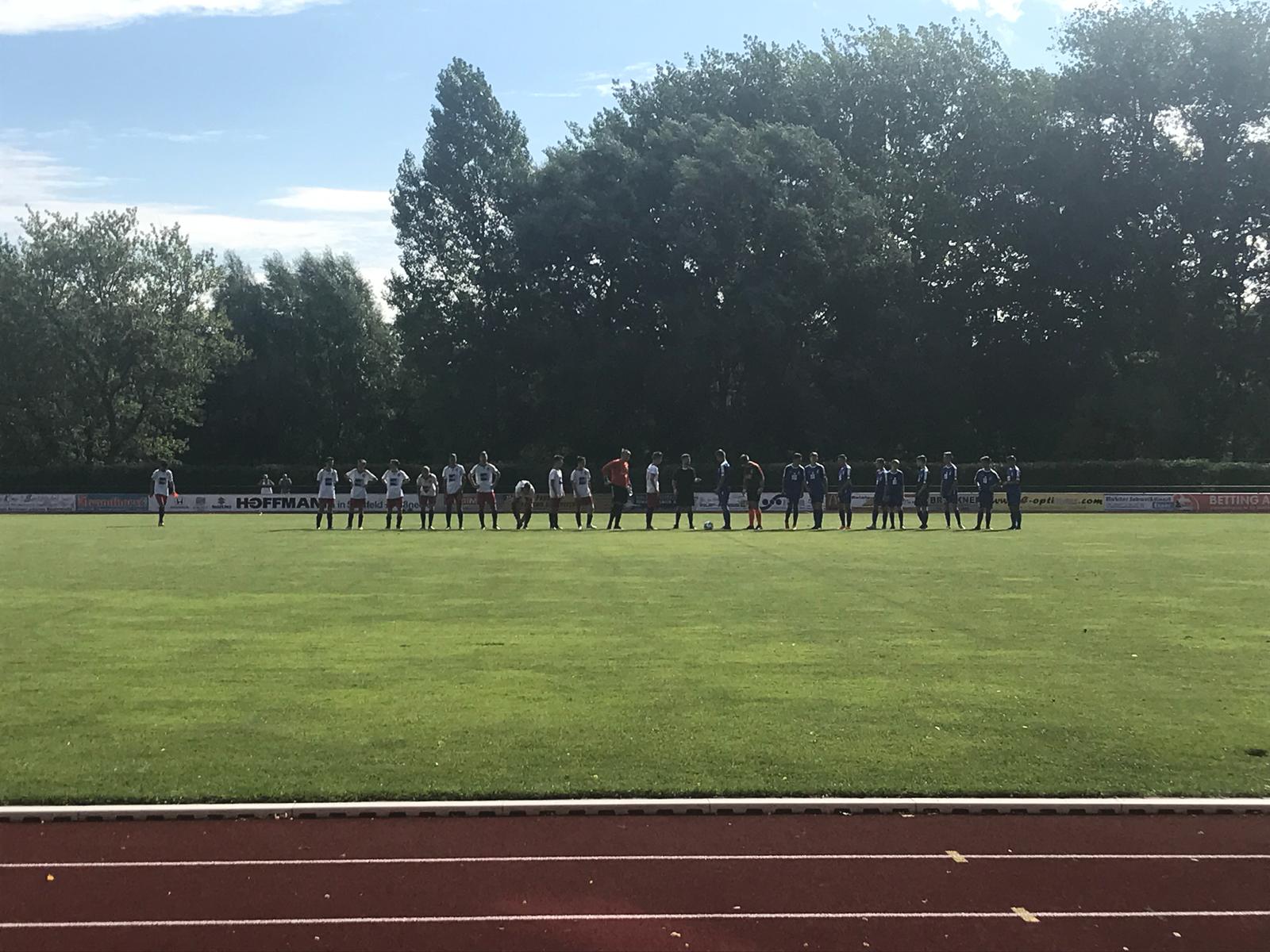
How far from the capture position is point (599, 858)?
621 centimetres

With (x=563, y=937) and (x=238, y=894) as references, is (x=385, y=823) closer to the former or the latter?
(x=238, y=894)

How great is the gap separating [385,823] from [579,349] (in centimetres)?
5634

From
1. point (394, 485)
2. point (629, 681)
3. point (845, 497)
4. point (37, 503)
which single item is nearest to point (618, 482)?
point (394, 485)


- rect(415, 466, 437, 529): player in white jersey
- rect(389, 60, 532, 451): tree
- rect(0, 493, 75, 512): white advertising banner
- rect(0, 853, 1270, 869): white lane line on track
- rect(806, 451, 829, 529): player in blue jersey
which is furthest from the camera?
rect(389, 60, 532, 451): tree

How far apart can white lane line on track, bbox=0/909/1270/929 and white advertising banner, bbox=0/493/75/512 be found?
181 ft

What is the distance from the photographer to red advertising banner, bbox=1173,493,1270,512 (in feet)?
163

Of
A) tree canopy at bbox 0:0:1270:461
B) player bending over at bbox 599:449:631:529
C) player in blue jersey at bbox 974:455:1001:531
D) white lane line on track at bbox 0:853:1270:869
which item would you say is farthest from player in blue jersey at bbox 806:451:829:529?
white lane line on track at bbox 0:853:1270:869

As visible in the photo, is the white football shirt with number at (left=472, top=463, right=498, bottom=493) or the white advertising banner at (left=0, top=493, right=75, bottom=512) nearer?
the white football shirt with number at (left=472, top=463, right=498, bottom=493)

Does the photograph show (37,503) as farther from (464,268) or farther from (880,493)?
(880,493)

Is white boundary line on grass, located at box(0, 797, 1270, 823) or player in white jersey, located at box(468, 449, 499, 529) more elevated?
player in white jersey, located at box(468, 449, 499, 529)

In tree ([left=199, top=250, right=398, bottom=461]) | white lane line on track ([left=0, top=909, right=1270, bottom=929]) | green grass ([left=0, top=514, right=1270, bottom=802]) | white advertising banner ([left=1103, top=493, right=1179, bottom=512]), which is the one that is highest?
tree ([left=199, top=250, right=398, bottom=461])

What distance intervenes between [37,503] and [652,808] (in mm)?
56658

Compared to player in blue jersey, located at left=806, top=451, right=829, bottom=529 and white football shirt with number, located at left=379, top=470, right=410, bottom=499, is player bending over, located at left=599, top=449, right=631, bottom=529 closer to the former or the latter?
player in blue jersey, located at left=806, top=451, right=829, bottom=529

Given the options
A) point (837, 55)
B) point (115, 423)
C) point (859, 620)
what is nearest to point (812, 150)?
point (837, 55)
